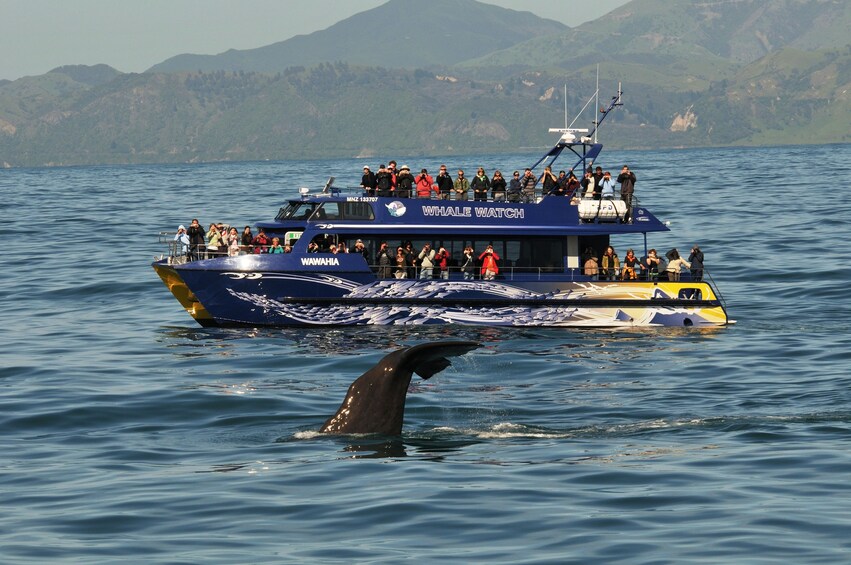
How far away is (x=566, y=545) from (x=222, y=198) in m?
102

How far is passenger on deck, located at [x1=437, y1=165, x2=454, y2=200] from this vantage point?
4166cm

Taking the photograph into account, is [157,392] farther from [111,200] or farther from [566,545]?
[111,200]

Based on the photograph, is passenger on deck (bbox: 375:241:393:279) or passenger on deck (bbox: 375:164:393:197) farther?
passenger on deck (bbox: 375:164:393:197)

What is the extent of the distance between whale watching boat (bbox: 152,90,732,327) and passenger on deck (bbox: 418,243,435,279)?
7 cm

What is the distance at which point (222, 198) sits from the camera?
4567 inches

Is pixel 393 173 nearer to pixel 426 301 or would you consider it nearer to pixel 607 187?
pixel 426 301

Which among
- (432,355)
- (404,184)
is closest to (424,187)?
(404,184)

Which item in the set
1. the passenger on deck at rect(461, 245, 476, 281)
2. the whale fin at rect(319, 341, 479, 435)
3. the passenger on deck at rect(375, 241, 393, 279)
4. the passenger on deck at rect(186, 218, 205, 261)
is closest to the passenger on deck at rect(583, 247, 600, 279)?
the passenger on deck at rect(461, 245, 476, 281)

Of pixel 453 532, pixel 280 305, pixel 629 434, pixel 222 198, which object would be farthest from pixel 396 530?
pixel 222 198

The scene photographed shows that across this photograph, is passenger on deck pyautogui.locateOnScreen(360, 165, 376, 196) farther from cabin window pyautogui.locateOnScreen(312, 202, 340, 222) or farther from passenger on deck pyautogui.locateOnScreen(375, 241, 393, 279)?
passenger on deck pyautogui.locateOnScreen(375, 241, 393, 279)

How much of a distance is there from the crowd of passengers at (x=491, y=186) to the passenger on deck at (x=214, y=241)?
15.8 ft

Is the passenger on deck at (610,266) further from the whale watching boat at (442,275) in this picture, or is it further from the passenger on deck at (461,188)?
the passenger on deck at (461,188)

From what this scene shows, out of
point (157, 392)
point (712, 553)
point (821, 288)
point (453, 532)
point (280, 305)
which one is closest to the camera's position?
point (712, 553)

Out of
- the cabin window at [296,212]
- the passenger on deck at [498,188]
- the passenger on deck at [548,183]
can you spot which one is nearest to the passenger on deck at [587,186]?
the passenger on deck at [548,183]
